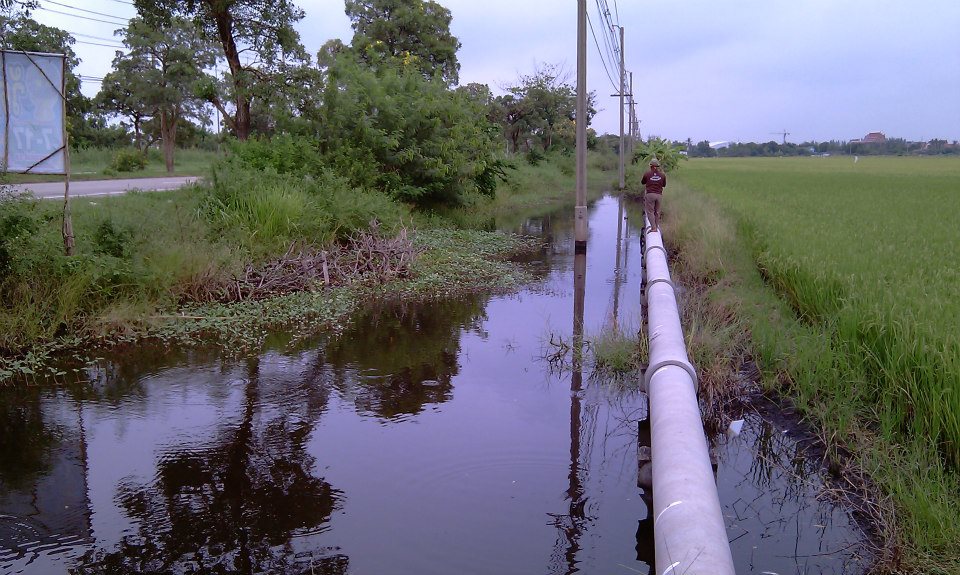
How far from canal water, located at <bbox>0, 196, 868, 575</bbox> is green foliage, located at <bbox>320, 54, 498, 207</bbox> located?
9073 millimetres

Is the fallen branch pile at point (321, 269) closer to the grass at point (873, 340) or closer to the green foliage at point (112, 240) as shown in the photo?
the green foliage at point (112, 240)

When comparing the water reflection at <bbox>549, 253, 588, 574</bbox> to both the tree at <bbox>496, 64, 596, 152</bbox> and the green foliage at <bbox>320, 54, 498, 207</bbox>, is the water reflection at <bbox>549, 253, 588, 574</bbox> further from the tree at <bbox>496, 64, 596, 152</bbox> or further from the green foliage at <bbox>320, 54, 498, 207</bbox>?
the tree at <bbox>496, 64, 596, 152</bbox>

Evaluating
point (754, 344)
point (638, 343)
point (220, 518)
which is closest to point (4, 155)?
point (220, 518)

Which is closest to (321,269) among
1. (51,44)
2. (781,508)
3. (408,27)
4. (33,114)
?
(33,114)

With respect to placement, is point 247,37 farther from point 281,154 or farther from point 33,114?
point 33,114

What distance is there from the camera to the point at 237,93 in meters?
16.3

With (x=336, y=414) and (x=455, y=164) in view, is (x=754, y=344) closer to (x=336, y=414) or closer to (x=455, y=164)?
(x=336, y=414)

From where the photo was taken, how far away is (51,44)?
2661cm

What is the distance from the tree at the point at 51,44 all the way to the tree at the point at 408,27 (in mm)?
12407

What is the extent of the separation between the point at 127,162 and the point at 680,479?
3540 centimetres

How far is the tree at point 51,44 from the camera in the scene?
35.4ft

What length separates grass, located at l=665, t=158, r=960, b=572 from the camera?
172 inches

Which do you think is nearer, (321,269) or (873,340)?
(873,340)

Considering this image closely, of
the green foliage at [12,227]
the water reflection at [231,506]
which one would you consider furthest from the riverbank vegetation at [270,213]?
the water reflection at [231,506]
